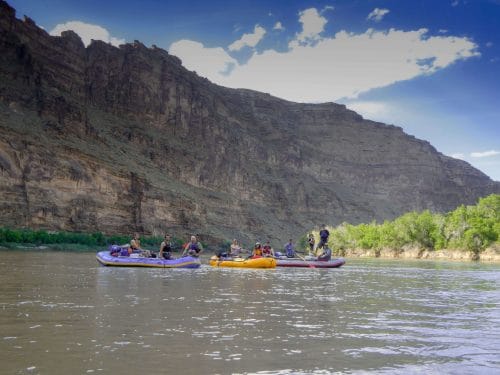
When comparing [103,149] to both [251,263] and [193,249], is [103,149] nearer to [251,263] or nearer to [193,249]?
Result: [193,249]

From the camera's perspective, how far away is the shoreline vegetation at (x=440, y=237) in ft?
244

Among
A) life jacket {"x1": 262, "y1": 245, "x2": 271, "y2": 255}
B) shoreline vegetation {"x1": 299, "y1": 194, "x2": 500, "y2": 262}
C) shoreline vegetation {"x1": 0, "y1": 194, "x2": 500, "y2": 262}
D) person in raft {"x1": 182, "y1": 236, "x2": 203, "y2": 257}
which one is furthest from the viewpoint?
shoreline vegetation {"x1": 299, "y1": 194, "x2": 500, "y2": 262}

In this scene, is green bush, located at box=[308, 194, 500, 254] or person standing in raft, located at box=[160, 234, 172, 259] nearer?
person standing in raft, located at box=[160, 234, 172, 259]

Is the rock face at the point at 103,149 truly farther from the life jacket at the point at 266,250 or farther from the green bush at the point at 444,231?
the life jacket at the point at 266,250

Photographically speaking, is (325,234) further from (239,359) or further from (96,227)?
(96,227)

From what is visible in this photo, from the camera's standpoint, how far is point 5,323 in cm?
1040

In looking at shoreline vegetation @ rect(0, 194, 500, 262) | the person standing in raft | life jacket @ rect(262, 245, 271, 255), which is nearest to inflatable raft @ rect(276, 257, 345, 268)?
life jacket @ rect(262, 245, 271, 255)

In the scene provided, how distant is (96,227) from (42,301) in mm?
93232

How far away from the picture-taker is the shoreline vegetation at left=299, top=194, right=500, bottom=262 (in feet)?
244

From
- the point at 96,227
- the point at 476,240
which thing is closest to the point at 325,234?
the point at 476,240

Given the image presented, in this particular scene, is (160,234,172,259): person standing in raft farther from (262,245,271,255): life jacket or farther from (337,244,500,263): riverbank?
(337,244,500,263): riverbank

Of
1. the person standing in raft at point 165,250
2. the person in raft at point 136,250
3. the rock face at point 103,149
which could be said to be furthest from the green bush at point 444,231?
the person in raft at point 136,250

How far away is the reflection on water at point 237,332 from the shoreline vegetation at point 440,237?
6216 centimetres

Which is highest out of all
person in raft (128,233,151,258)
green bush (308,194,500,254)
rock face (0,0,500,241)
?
rock face (0,0,500,241)
